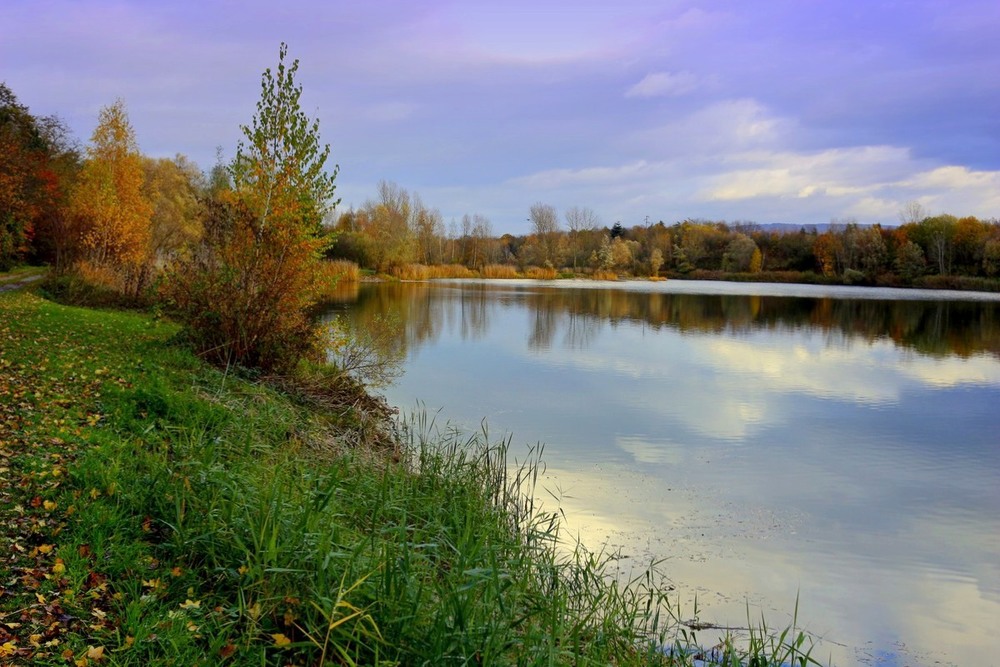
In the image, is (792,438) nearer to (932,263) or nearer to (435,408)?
(435,408)

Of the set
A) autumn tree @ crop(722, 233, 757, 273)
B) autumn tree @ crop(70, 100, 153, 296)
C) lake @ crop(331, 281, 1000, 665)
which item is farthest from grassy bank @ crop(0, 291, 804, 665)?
autumn tree @ crop(722, 233, 757, 273)

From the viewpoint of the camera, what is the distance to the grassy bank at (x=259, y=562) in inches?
132

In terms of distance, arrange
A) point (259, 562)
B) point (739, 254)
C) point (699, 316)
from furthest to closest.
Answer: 1. point (739, 254)
2. point (699, 316)
3. point (259, 562)

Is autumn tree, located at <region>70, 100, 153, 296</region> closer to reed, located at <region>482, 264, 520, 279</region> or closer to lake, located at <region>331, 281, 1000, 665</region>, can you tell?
lake, located at <region>331, 281, 1000, 665</region>

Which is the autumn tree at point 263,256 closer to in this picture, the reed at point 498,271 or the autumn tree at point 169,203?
the autumn tree at point 169,203

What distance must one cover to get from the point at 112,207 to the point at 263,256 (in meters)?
12.6

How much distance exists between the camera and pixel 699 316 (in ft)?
96.3

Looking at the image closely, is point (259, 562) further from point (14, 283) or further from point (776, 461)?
point (14, 283)

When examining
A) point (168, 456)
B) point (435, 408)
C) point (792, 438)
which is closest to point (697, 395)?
point (792, 438)

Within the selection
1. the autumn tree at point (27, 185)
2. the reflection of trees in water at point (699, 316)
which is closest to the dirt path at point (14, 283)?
the autumn tree at point (27, 185)

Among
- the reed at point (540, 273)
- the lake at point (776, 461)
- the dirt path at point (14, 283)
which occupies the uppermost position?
the reed at point (540, 273)

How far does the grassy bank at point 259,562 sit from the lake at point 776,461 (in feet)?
2.91

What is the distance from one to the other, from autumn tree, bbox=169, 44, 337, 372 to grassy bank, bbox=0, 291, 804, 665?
10.4 ft

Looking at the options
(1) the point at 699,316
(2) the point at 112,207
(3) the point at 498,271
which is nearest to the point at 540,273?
(3) the point at 498,271
